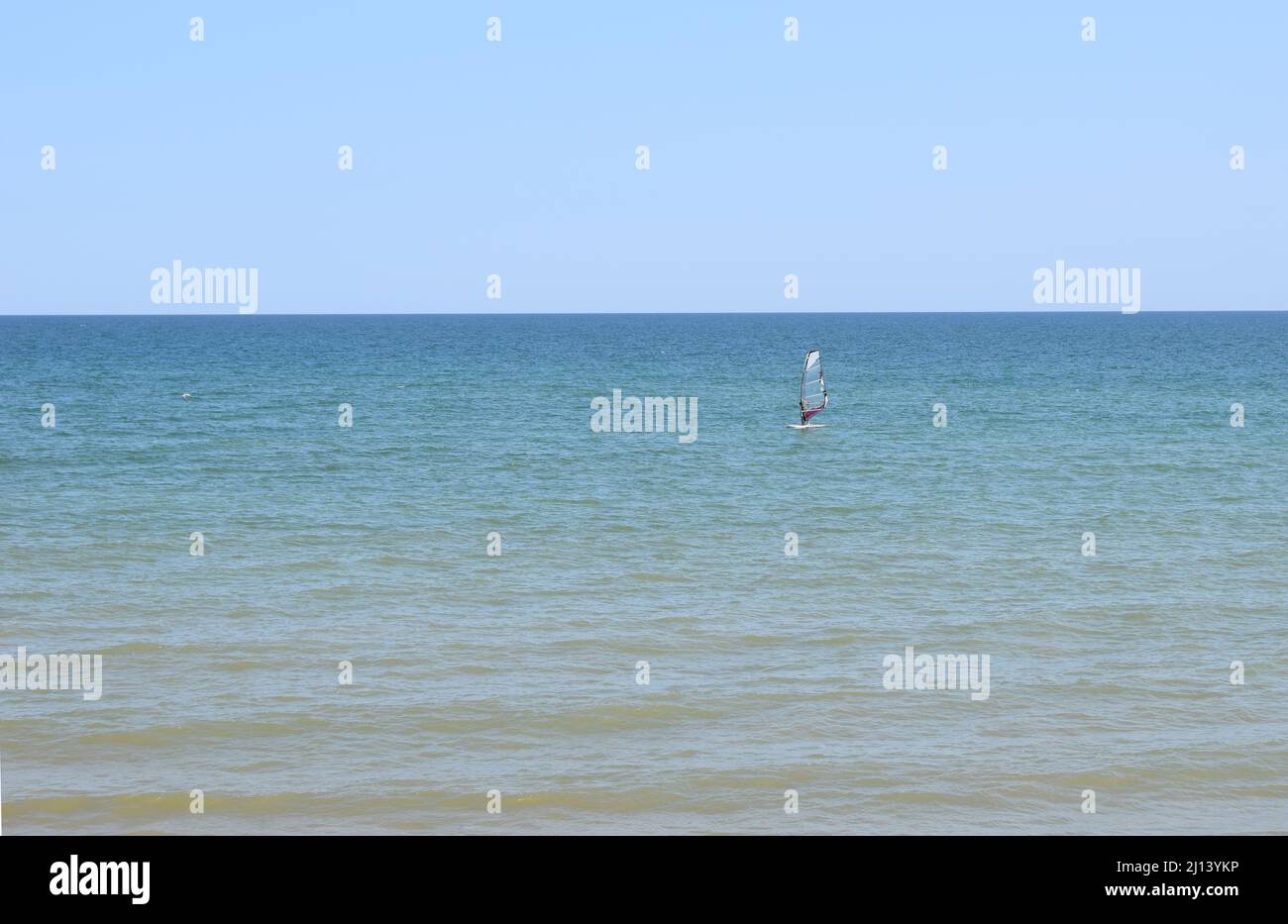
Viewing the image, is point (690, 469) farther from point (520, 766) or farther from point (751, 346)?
point (751, 346)

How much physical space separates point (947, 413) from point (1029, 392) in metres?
12.1

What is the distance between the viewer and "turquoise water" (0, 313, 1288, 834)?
10453mm
